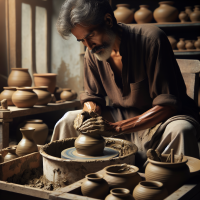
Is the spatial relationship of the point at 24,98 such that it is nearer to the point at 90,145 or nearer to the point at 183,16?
the point at 90,145

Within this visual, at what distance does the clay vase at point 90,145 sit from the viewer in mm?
2330

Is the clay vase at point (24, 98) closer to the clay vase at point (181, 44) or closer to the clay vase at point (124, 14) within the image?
the clay vase at point (124, 14)

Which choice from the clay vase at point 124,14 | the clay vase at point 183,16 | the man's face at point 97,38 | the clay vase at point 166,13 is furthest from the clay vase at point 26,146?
the clay vase at point 183,16

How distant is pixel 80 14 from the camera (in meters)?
2.41

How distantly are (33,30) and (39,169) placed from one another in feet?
13.0

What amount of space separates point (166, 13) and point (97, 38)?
10.7 ft

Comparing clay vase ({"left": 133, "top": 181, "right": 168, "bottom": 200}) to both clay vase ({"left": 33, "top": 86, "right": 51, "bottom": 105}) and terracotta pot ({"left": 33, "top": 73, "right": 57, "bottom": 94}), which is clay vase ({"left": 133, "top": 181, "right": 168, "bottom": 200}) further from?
terracotta pot ({"left": 33, "top": 73, "right": 57, "bottom": 94})

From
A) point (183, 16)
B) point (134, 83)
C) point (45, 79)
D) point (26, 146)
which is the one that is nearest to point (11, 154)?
point (26, 146)

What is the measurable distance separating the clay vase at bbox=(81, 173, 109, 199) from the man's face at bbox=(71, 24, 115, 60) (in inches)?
50.8

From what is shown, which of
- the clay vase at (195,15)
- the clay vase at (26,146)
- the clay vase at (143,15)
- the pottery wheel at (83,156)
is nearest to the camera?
the pottery wheel at (83,156)

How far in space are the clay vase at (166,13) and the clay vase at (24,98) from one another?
267cm

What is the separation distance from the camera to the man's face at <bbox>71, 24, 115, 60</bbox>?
2.48m

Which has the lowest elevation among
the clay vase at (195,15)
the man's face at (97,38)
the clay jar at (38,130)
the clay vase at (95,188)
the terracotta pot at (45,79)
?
the clay jar at (38,130)

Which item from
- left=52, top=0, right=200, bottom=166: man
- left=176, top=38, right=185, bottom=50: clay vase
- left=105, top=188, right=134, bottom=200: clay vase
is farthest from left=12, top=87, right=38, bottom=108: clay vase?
left=105, top=188, right=134, bottom=200: clay vase
